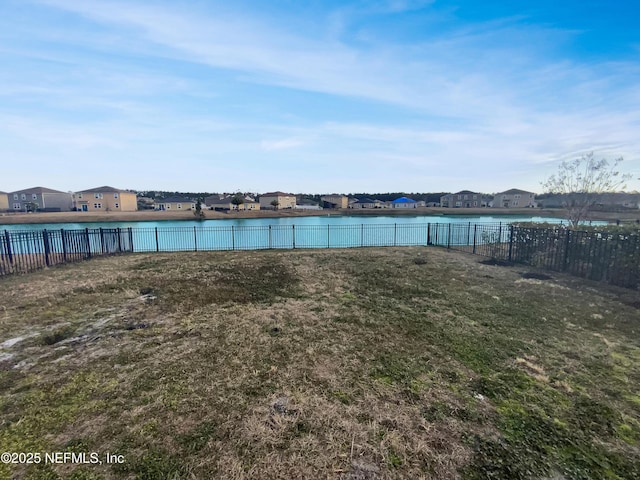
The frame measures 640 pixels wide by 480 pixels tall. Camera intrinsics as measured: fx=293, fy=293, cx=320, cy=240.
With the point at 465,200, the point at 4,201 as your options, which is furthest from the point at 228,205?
the point at 465,200

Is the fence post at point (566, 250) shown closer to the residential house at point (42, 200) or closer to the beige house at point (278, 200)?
the beige house at point (278, 200)

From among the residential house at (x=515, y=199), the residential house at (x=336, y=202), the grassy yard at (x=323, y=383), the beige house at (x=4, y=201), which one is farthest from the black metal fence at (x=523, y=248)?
the beige house at (x=4, y=201)

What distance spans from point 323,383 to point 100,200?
82.7 metres

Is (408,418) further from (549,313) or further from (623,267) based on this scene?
(623,267)

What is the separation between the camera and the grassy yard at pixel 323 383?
2510 mm

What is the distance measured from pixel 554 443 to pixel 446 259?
10256mm

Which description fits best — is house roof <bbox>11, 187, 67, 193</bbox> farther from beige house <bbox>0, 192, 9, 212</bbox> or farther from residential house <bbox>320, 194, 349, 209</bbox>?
residential house <bbox>320, 194, 349, 209</bbox>

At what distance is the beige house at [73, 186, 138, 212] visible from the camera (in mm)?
67062

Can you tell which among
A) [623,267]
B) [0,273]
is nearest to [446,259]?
[623,267]

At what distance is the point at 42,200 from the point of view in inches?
2744

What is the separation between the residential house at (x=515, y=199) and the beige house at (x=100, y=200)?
99473 millimetres

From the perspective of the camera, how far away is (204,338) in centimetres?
486

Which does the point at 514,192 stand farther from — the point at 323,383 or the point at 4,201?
the point at 4,201

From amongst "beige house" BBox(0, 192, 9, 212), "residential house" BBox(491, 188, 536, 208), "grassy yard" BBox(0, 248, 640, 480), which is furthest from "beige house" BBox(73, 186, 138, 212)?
"residential house" BBox(491, 188, 536, 208)
